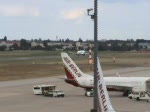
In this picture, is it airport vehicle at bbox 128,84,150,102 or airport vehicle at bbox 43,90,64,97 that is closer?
airport vehicle at bbox 128,84,150,102

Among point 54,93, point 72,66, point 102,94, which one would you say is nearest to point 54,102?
point 54,93

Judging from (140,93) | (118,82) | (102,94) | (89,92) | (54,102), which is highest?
(102,94)

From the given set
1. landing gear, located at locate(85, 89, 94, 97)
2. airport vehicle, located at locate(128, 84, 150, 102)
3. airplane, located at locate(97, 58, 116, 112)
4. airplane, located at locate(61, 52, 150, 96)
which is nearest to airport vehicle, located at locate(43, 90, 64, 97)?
airplane, located at locate(61, 52, 150, 96)

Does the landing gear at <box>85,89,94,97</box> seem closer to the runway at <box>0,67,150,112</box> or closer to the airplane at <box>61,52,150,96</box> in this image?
the airplane at <box>61,52,150,96</box>

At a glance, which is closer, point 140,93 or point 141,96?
point 141,96

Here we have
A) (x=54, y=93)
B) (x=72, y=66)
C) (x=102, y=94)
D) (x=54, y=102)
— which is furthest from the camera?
(x=72, y=66)

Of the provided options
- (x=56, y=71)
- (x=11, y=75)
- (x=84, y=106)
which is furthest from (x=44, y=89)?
(x=56, y=71)

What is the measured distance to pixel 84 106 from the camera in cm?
5841

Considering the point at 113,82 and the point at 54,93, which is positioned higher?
the point at 113,82

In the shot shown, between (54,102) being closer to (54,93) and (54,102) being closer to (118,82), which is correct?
(54,93)

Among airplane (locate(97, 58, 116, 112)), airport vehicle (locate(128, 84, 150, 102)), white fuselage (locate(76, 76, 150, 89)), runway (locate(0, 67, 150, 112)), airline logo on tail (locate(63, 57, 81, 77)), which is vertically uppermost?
airplane (locate(97, 58, 116, 112))

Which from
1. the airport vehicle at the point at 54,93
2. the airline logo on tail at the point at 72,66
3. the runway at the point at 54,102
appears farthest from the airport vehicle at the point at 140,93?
the airport vehicle at the point at 54,93

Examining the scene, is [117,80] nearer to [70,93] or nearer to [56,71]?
[70,93]

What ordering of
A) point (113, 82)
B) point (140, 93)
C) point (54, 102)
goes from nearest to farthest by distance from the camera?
point (54, 102) → point (140, 93) → point (113, 82)
